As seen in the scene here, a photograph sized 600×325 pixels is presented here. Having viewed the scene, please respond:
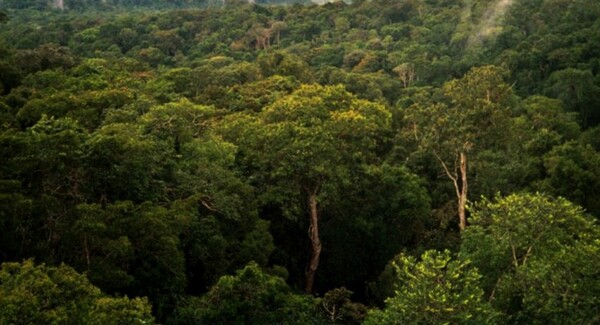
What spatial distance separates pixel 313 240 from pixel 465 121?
27.3 ft

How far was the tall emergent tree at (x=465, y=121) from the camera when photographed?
27.4 m

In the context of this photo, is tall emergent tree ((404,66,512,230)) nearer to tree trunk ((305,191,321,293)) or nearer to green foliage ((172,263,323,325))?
tree trunk ((305,191,321,293))

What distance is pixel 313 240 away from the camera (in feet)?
87.6

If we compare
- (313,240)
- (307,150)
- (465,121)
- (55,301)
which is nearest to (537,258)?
(307,150)

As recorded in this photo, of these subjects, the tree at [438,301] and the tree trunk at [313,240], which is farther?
the tree trunk at [313,240]

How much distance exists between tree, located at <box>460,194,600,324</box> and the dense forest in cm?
6

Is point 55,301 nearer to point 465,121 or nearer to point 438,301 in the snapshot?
point 438,301

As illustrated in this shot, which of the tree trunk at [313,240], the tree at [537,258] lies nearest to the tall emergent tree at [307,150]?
the tree trunk at [313,240]

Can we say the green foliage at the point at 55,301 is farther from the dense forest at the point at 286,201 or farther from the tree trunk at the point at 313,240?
the tree trunk at the point at 313,240

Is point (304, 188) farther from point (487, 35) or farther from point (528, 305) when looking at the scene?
point (487, 35)

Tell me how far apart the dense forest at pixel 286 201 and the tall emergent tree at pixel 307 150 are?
0.09m

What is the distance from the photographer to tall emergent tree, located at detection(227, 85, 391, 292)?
24.3m

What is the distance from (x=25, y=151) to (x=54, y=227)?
2380 mm

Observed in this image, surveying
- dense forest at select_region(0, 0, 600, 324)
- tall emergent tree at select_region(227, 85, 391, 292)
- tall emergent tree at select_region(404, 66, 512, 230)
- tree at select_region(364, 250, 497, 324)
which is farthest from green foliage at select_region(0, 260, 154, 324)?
tall emergent tree at select_region(404, 66, 512, 230)
